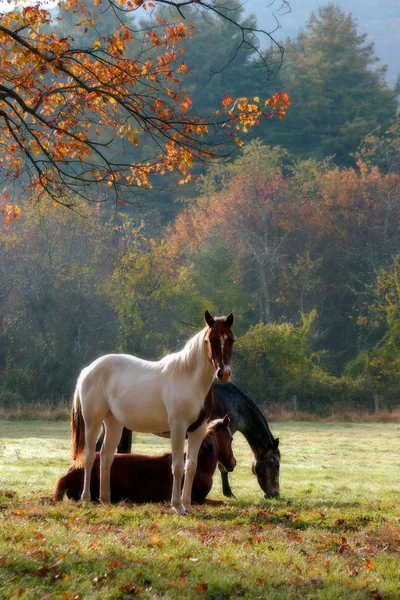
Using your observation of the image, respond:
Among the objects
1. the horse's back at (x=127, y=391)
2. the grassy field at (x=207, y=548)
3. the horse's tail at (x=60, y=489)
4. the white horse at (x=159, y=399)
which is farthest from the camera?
the horse's tail at (x=60, y=489)

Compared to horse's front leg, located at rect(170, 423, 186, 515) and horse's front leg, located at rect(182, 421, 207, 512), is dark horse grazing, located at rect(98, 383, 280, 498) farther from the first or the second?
horse's front leg, located at rect(170, 423, 186, 515)

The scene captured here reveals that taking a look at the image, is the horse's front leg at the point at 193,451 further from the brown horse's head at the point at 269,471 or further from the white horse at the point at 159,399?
the brown horse's head at the point at 269,471

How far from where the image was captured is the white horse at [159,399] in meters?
8.85

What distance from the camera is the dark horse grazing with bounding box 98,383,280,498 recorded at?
39.0ft

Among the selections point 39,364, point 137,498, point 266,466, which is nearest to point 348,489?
point 266,466

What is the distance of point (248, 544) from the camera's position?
7.02 metres

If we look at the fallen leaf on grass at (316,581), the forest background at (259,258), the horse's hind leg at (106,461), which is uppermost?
the forest background at (259,258)

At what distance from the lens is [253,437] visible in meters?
12.4

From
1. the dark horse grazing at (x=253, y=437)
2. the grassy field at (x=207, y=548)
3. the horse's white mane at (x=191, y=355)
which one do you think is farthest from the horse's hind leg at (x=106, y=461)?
the dark horse grazing at (x=253, y=437)

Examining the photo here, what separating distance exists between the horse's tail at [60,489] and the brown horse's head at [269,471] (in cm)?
310

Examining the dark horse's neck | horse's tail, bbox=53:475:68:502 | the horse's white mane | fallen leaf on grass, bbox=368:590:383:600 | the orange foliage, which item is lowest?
fallen leaf on grass, bbox=368:590:383:600

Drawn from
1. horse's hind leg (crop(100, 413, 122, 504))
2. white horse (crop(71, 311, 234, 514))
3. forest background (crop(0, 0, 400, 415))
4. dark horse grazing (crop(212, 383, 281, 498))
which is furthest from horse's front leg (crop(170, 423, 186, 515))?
forest background (crop(0, 0, 400, 415))

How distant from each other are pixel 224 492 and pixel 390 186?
148 ft

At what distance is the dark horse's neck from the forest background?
28.2 metres
